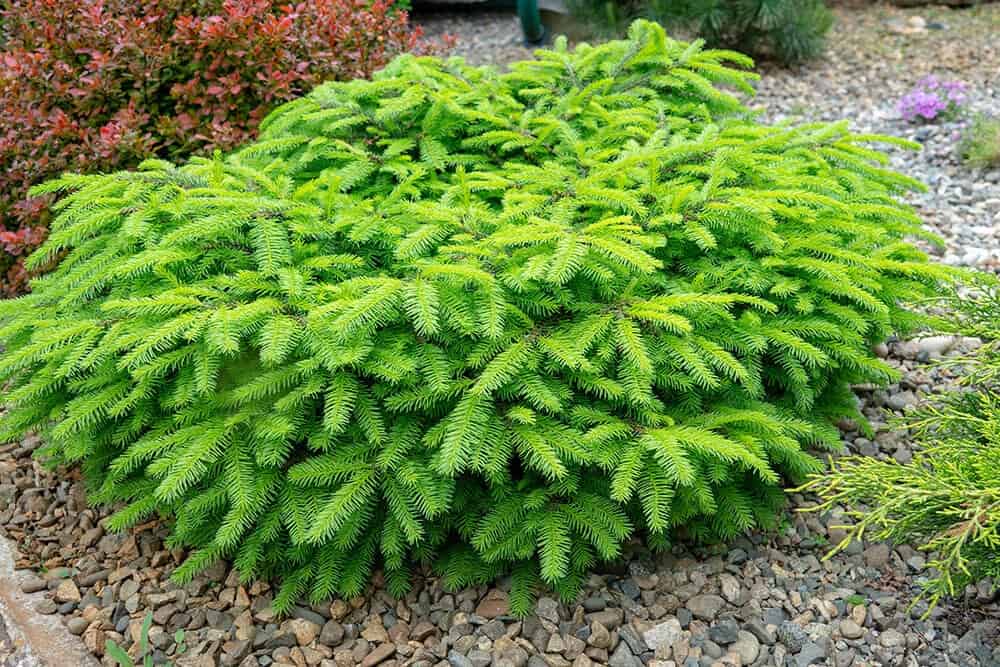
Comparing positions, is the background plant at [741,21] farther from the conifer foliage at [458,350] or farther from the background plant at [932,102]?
the conifer foliage at [458,350]

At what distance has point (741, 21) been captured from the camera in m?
6.56

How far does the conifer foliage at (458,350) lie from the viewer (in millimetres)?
2238

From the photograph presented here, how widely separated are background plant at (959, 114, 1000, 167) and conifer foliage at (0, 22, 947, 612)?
2269 mm

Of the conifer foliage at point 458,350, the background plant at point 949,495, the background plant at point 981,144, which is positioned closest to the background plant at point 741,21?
the background plant at point 981,144

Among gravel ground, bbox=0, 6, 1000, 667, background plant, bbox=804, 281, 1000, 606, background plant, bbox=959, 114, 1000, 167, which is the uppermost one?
background plant, bbox=804, 281, 1000, 606

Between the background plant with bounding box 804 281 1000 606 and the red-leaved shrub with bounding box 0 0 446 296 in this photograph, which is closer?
the background plant with bounding box 804 281 1000 606

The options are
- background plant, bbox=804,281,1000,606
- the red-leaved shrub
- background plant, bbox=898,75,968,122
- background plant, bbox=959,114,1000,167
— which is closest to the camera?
background plant, bbox=804,281,1000,606

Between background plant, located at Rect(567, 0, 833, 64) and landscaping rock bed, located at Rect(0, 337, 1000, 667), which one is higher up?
background plant, located at Rect(567, 0, 833, 64)

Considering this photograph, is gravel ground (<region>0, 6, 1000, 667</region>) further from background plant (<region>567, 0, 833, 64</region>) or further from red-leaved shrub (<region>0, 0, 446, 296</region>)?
background plant (<region>567, 0, 833, 64</region>)

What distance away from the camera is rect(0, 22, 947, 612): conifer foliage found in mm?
2238

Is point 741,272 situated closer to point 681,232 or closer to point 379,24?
point 681,232

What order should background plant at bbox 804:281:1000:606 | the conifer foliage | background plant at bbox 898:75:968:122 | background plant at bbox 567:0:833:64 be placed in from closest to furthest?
background plant at bbox 804:281:1000:606 < the conifer foliage < background plant at bbox 898:75:968:122 < background plant at bbox 567:0:833:64

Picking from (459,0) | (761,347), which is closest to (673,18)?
(459,0)

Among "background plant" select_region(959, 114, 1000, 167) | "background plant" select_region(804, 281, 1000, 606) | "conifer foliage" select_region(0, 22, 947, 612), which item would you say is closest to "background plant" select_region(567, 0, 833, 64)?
"background plant" select_region(959, 114, 1000, 167)
